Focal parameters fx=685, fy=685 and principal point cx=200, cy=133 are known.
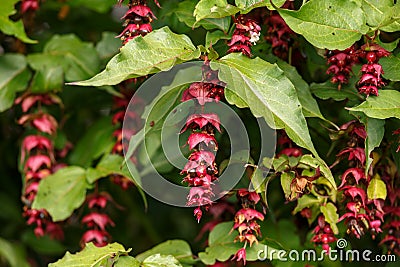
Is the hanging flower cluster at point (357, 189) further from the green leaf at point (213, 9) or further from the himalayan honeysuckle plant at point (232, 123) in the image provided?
the green leaf at point (213, 9)

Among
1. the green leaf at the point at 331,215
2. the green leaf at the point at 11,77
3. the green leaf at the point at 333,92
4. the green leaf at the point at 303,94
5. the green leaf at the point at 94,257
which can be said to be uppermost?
the green leaf at the point at 303,94

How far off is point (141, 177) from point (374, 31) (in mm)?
514

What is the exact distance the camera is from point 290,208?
1.39m

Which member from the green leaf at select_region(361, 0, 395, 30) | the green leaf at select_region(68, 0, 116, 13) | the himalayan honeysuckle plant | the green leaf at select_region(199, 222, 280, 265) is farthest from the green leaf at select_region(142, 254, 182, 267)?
the green leaf at select_region(68, 0, 116, 13)

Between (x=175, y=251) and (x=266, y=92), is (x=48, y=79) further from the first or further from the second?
(x=266, y=92)

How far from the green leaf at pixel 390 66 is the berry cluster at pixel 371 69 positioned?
0.03 meters

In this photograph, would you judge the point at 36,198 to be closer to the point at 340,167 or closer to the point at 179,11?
the point at 179,11

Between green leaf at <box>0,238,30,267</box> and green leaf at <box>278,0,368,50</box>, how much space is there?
1.05 metres

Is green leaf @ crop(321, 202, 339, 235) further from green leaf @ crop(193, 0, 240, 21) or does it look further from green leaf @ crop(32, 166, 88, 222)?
green leaf @ crop(32, 166, 88, 222)

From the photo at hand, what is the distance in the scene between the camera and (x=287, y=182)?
3.10ft

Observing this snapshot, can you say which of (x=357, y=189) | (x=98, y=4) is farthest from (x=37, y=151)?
(x=357, y=189)

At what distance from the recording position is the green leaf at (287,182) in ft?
3.05

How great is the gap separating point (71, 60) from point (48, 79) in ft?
0.21

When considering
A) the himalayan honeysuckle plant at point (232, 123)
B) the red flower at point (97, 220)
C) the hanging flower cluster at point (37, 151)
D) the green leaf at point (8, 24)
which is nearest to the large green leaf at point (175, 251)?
the himalayan honeysuckle plant at point (232, 123)
